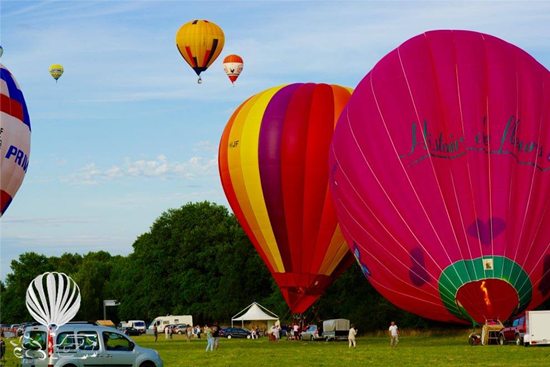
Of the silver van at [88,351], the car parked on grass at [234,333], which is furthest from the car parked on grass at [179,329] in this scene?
the silver van at [88,351]

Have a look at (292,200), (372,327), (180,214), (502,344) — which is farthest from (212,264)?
(502,344)

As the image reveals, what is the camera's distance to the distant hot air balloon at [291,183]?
51594 millimetres

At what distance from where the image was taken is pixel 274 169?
2044 inches

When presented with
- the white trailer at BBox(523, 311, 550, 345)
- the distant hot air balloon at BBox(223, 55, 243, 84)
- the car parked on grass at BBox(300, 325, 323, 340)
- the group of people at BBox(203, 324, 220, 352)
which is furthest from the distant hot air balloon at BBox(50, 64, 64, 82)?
the white trailer at BBox(523, 311, 550, 345)

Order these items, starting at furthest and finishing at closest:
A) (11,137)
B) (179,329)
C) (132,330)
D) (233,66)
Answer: (132,330) → (179,329) → (233,66) → (11,137)

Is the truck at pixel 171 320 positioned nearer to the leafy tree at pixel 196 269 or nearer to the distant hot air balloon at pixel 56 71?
the leafy tree at pixel 196 269

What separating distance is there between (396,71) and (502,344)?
10.9 m

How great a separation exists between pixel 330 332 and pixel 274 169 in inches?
553

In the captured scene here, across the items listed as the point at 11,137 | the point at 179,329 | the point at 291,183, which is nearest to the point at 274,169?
the point at 291,183

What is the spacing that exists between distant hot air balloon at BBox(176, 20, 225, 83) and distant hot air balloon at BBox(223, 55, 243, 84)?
8143 mm

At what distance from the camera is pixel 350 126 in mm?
40312

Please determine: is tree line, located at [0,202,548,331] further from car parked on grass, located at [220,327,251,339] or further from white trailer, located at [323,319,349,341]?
white trailer, located at [323,319,349,341]

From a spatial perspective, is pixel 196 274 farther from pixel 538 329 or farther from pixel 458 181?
pixel 458 181

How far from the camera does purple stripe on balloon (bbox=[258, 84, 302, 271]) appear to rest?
51812 millimetres
